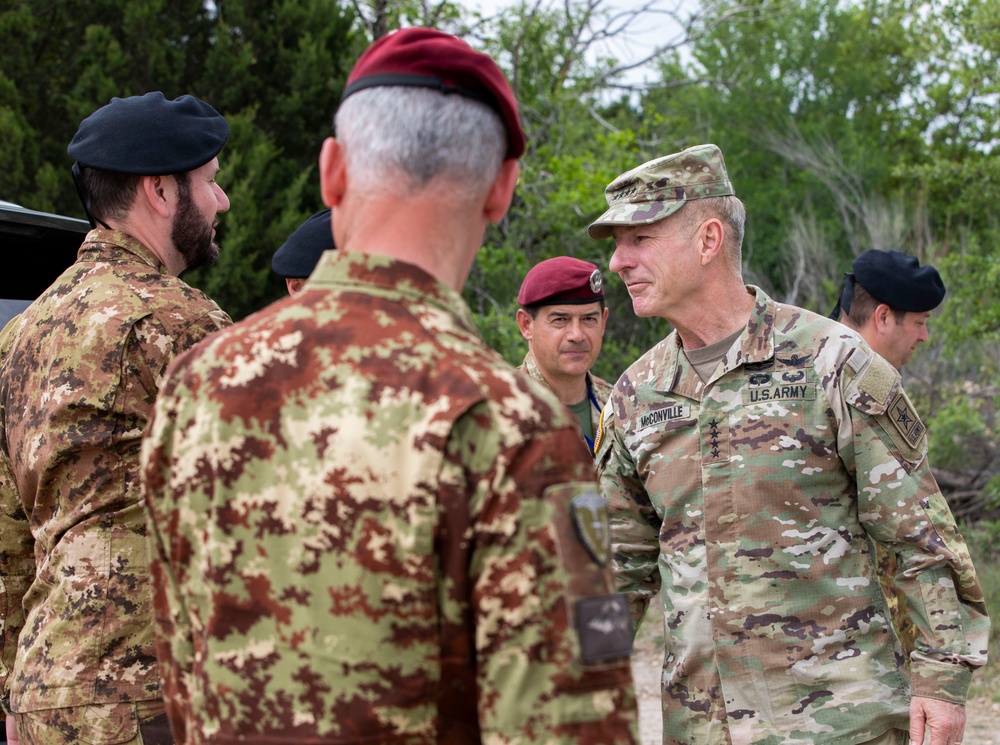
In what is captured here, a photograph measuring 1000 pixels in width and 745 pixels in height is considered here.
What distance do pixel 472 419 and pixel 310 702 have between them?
0.40m

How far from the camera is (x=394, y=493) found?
49.7 inches

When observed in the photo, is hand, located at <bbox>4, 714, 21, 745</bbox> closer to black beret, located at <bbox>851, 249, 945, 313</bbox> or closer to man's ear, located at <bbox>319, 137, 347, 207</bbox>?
man's ear, located at <bbox>319, 137, 347, 207</bbox>

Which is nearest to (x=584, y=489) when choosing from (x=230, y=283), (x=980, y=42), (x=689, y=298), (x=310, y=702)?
(x=310, y=702)

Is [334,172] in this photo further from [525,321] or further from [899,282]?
[899,282]

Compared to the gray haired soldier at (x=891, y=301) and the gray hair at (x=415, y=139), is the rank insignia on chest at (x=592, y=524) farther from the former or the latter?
the gray haired soldier at (x=891, y=301)

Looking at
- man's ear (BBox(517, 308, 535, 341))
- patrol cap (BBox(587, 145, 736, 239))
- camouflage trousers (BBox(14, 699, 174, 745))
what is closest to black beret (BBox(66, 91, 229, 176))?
patrol cap (BBox(587, 145, 736, 239))

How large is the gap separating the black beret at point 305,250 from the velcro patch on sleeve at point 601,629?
241 centimetres

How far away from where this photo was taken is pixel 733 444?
9.51ft

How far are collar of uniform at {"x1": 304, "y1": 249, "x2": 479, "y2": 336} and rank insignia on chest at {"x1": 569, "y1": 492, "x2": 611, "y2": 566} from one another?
0.97 feet

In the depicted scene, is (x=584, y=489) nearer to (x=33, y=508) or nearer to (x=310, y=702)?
(x=310, y=702)

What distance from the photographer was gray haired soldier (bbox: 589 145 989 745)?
107 inches

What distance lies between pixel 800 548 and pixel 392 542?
1.81 meters

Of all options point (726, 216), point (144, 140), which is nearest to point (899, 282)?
point (726, 216)

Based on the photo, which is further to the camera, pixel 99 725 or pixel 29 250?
pixel 29 250
